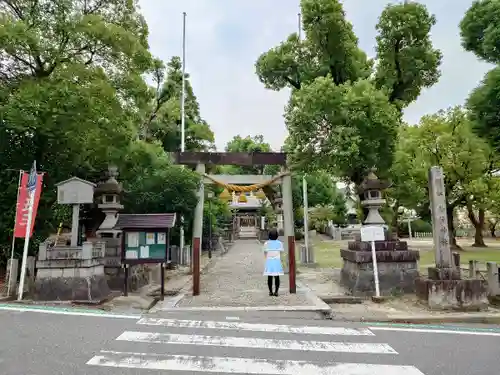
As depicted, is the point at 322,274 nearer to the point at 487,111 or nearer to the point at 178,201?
the point at 178,201

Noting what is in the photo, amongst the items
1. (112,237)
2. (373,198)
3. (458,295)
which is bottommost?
(458,295)

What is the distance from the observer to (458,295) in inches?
335

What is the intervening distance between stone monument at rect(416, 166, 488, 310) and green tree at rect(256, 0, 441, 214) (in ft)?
7.59

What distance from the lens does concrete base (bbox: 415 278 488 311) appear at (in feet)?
27.7

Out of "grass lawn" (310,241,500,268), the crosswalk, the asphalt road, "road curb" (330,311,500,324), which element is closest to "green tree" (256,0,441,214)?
"road curb" (330,311,500,324)

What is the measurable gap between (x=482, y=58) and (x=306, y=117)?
5968 mm

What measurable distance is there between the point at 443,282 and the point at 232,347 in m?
5.71

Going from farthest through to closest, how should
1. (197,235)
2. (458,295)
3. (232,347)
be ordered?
(197,235)
(458,295)
(232,347)

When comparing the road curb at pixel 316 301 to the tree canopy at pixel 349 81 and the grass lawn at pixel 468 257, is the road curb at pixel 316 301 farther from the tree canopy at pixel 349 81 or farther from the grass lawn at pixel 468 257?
the grass lawn at pixel 468 257

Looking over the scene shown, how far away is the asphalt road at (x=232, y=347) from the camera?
4.52 m

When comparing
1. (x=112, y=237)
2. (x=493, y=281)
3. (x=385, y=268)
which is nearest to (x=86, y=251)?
(x=112, y=237)

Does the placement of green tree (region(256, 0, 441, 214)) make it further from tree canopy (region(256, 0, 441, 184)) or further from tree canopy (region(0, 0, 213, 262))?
tree canopy (region(0, 0, 213, 262))

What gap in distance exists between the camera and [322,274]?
595 inches

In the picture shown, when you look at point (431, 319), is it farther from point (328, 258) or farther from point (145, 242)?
point (328, 258)
